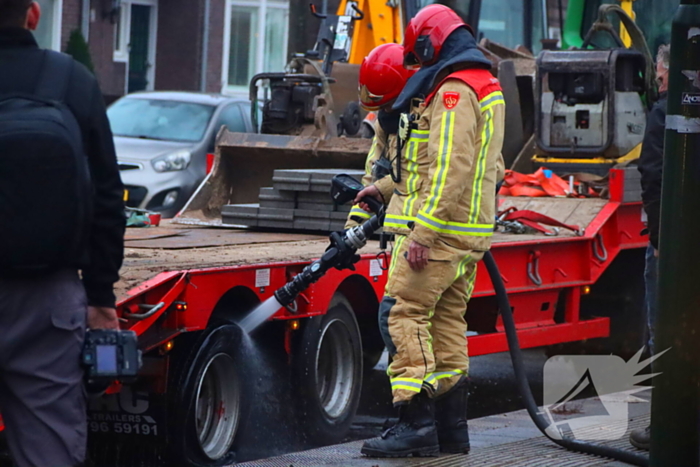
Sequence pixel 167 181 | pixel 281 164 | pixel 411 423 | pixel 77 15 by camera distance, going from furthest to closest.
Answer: pixel 77 15
pixel 167 181
pixel 281 164
pixel 411 423

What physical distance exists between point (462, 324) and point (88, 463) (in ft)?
6.16

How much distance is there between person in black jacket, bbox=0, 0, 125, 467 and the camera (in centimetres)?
315

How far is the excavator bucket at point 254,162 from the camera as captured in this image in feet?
28.6

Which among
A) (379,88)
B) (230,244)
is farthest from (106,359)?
(230,244)

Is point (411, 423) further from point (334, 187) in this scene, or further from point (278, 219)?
point (278, 219)

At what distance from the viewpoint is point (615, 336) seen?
361 inches

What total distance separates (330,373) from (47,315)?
384 cm

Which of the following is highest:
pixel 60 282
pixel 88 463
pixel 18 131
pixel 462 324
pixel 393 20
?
pixel 393 20

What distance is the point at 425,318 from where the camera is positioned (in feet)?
17.8

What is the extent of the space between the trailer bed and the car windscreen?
18.6ft

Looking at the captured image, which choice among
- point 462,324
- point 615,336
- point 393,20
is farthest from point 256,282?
point 393,20

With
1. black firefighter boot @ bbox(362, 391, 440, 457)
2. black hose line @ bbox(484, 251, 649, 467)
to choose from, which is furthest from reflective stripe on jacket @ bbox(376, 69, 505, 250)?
black firefighter boot @ bbox(362, 391, 440, 457)

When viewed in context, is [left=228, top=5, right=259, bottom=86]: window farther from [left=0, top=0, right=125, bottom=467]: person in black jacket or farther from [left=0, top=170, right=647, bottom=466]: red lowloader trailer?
[left=0, top=0, right=125, bottom=467]: person in black jacket

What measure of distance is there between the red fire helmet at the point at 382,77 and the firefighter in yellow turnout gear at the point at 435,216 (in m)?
0.36
